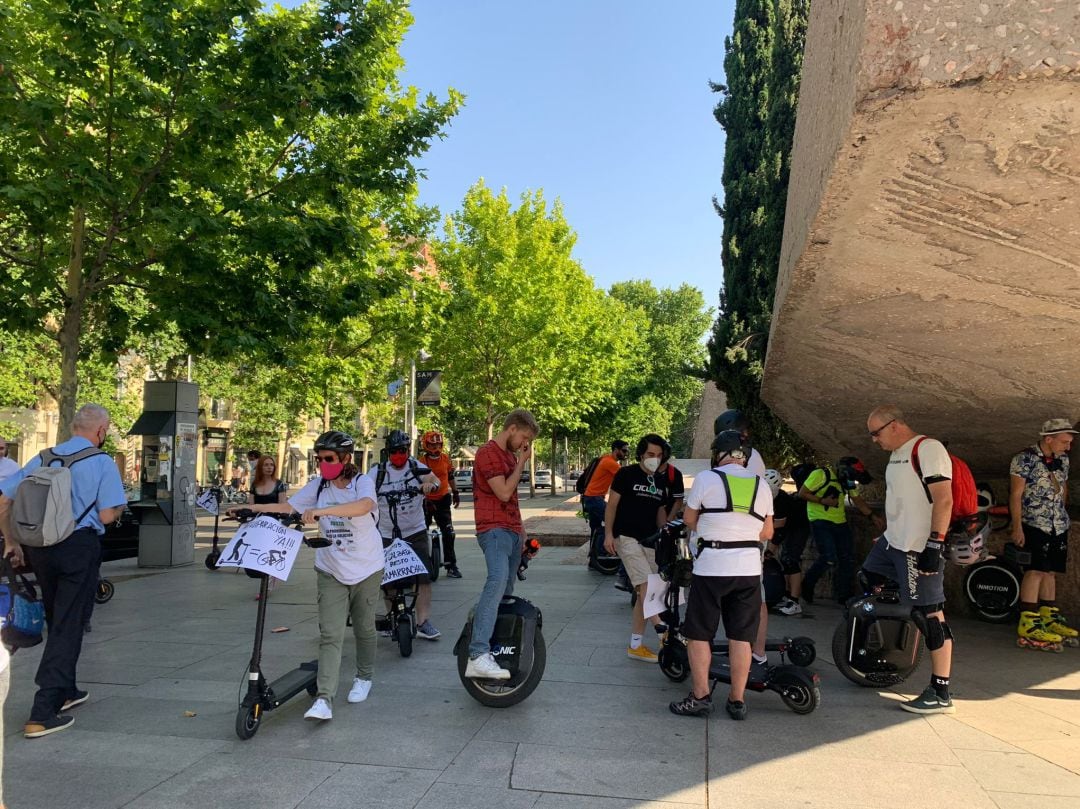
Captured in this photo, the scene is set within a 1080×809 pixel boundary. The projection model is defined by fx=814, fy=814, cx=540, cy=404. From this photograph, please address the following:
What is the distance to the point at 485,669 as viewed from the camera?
456 cm

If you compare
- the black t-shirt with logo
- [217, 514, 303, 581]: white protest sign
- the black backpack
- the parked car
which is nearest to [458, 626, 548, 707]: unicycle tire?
[217, 514, 303, 581]: white protest sign

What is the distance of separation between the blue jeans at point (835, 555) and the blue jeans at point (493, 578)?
156 inches

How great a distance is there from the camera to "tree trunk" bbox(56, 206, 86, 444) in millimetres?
9281

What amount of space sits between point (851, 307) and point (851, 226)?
104 cm

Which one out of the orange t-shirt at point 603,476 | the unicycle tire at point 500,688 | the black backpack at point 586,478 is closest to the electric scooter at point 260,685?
the unicycle tire at point 500,688

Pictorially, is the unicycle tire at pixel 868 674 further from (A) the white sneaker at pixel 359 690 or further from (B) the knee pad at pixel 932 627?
(A) the white sneaker at pixel 359 690

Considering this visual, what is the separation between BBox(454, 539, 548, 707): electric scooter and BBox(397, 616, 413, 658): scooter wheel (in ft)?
4.26

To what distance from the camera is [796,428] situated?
9617 millimetres

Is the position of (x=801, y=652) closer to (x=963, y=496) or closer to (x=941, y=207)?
(x=963, y=496)

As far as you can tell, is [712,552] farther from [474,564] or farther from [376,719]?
[474,564]

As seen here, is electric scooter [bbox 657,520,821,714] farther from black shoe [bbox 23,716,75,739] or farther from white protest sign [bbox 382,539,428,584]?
black shoe [bbox 23,716,75,739]

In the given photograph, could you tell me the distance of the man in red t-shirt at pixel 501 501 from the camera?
4789 mm

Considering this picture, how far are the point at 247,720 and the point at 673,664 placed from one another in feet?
8.37

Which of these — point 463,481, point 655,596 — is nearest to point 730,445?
point 655,596
